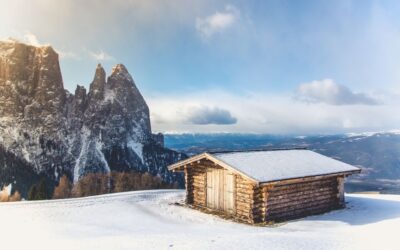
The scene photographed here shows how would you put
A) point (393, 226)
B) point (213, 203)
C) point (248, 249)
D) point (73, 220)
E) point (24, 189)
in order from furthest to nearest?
point (24, 189) < point (213, 203) < point (73, 220) < point (393, 226) < point (248, 249)

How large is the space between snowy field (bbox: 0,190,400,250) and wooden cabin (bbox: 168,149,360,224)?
0.99 meters

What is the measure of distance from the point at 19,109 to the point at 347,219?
677ft

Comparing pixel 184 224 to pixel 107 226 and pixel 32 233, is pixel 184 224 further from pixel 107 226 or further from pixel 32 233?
pixel 32 233

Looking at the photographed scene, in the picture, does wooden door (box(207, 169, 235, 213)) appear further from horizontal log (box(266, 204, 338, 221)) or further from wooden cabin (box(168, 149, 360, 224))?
horizontal log (box(266, 204, 338, 221))

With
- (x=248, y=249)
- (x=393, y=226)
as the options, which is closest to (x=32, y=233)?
(x=248, y=249)

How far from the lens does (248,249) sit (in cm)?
1152

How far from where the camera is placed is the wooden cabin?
64.2 feet

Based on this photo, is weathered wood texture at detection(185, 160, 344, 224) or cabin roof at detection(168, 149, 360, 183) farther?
cabin roof at detection(168, 149, 360, 183)

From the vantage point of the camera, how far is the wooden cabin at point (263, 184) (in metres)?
19.6

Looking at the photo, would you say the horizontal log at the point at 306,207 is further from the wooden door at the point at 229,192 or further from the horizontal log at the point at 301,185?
the wooden door at the point at 229,192

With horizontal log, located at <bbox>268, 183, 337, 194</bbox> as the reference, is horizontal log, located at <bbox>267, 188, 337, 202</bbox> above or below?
below

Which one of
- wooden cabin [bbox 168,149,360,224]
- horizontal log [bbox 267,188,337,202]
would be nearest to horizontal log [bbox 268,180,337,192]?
wooden cabin [bbox 168,149,360,224]

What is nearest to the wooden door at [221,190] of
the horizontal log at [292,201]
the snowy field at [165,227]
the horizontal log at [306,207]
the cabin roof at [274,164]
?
the cabin roof at [274,164]

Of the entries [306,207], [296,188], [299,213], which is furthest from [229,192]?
[306,207]
